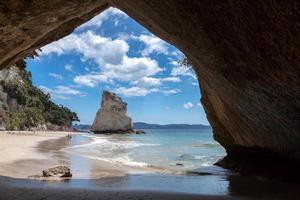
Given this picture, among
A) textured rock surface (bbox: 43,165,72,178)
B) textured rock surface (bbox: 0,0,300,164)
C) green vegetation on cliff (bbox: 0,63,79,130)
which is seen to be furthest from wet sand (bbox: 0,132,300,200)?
green vegetation on cliff (bbox: 0,63,79,130)

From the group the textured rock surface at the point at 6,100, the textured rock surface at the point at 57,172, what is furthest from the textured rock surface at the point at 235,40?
the textured rock surface at the point at 6,100

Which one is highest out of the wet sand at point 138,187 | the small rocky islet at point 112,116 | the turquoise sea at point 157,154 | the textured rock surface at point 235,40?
the small rocky islet at point 112,116

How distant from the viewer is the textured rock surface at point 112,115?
9819 cm

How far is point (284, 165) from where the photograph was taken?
12539 mm

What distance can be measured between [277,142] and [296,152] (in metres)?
0.55

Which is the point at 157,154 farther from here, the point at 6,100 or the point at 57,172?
the point at 6,100

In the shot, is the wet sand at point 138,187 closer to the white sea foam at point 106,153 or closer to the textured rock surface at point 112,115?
the white sea foam at point 106,153

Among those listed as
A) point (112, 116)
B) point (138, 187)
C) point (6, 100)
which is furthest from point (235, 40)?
point (112, 116)

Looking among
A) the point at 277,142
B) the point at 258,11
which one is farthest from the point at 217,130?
the point at 258,11

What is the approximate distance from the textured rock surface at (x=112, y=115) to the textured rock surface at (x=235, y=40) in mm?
87015

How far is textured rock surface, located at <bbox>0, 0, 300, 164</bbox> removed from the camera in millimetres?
6031

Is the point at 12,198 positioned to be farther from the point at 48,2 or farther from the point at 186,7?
the point at 186,7

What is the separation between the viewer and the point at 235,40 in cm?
684

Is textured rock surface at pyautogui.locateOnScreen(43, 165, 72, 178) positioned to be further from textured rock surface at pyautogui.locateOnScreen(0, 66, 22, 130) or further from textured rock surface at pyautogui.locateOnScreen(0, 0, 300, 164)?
textured rock surface at pyautogui.locateOnScreen(0, 66, 22, 130)
